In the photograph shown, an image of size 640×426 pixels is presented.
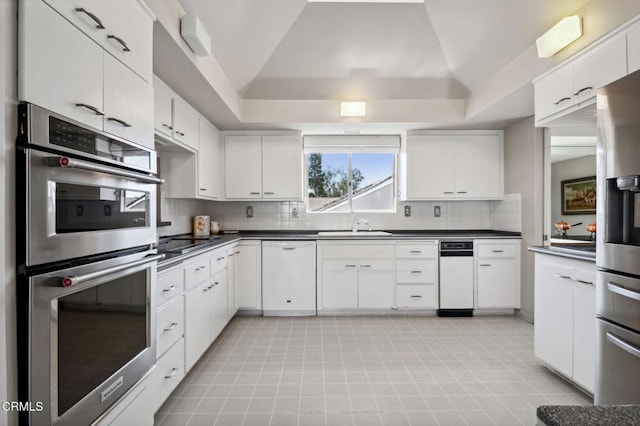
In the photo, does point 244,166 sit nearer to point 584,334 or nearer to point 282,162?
point 282,162

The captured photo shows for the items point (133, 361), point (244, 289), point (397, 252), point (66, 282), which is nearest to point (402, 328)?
point (397, 252)

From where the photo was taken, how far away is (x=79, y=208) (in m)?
1.06

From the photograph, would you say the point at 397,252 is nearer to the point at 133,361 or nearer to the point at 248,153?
the point at 248,153

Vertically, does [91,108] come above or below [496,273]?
above

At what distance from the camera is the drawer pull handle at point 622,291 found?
1.46 meters

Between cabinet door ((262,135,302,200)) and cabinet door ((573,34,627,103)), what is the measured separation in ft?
8.78

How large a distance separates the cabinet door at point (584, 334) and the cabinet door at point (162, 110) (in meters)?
2.99

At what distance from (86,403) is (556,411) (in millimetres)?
1348

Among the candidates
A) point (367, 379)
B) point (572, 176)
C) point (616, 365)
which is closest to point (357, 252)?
point (367, 379)

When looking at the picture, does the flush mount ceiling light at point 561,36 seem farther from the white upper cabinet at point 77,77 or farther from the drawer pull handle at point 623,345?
the white upper cabinet at point 77,77

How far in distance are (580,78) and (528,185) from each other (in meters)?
1.66

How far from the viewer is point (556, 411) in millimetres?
503

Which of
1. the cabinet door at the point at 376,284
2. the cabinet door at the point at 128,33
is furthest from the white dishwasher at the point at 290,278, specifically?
the cabinet door at the point at 128,33

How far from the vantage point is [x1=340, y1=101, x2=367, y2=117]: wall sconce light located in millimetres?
3433
